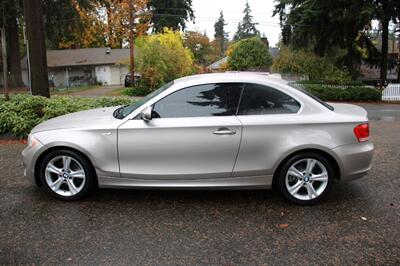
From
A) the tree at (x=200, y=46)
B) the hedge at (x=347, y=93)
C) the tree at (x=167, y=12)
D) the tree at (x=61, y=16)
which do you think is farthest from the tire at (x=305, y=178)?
the tree at (x=200, y=46)

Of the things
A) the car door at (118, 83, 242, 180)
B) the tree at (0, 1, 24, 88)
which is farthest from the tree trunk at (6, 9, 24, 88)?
the car door at (118, 83, 242, 180)

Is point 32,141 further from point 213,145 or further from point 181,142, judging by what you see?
point 213,145

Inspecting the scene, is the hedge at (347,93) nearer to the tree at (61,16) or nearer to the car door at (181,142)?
the car door at (181,142)

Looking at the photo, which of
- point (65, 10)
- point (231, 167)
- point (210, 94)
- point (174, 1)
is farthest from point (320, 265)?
point (174, 1)

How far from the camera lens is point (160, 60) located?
27016 millimetres

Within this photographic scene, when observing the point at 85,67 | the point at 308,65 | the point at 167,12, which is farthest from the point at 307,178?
the point at 167,12

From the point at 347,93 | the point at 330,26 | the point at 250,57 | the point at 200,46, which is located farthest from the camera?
the point at 200,46

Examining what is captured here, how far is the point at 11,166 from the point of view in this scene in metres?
6.50

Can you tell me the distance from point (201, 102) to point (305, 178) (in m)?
1.51

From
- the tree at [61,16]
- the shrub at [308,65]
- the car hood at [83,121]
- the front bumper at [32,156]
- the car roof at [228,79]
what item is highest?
the tree at [61,16]

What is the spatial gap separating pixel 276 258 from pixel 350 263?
625mm

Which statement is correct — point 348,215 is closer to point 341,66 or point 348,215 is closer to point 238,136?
point 238,136

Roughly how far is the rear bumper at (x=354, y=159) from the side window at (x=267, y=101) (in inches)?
28.6

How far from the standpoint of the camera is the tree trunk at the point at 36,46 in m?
10.2
